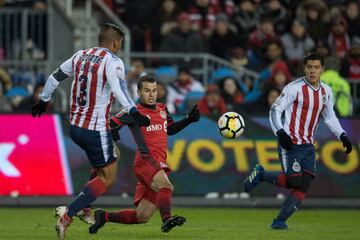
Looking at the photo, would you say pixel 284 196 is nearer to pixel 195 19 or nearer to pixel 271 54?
pixel 271 54

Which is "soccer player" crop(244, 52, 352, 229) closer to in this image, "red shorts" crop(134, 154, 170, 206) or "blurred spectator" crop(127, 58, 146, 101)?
"red shorts" crop(134, 154, 170, 206)

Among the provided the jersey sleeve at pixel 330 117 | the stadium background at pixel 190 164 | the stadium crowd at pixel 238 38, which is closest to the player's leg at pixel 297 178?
the jersey sleeve at pixel 330 117

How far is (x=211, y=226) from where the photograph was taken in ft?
46.8

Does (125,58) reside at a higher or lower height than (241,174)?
higher

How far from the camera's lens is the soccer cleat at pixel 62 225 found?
11.8 m

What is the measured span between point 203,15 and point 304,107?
928cm

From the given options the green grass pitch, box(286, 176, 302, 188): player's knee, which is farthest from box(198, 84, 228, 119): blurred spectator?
box(286, 176, 302, 188): player's knee

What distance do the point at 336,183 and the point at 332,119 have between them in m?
4.06

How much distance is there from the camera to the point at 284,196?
17953 millimetres

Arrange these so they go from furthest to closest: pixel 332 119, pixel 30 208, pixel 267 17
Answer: pixel 267 17 → pixel 30 208 → pixel 332 119

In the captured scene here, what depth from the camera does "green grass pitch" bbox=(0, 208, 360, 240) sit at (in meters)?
12.7

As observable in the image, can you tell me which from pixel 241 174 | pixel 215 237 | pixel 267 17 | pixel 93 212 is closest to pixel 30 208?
pixel 241 174

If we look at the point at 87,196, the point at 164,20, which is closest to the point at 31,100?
the point at 164,20

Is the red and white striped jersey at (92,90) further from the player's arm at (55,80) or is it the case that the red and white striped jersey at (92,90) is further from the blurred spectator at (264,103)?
the blurred spectator at (264,103)
